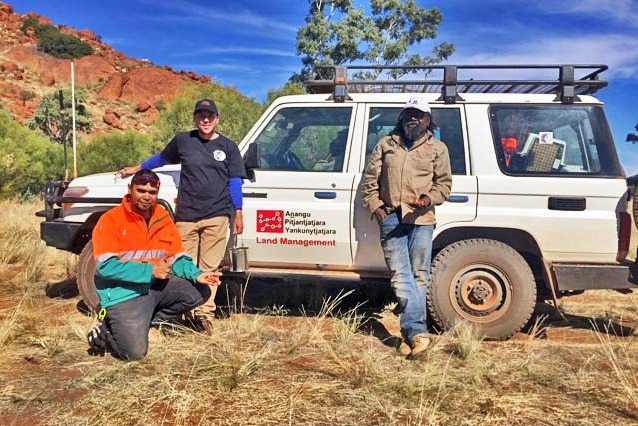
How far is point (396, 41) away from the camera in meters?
24.7

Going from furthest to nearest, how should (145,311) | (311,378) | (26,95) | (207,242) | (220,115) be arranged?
(26,95) < (220,115) < (207,242) < (145,311) < (311,378)

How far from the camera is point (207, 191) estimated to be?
465 cm

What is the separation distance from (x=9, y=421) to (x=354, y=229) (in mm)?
2781

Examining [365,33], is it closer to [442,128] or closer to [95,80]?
[442,128]

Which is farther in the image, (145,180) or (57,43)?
(57,43)

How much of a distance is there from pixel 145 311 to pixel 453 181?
2.59 metres

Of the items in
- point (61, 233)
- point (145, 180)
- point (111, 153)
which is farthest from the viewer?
point (111, 153)

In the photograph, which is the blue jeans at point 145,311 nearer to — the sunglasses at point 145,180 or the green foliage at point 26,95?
the sunglasses at point 145,180

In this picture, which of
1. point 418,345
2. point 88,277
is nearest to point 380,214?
point 418,345

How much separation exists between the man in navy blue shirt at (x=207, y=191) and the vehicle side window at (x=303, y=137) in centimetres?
40

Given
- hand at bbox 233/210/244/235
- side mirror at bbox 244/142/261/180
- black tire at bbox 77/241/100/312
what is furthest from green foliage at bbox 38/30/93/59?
hand at bbox 233/210/244/235

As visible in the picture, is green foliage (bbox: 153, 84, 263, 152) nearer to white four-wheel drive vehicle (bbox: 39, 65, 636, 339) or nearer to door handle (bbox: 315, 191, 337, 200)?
white four-wheel drive vehicle (bbox: 39, 65, 636, 339)

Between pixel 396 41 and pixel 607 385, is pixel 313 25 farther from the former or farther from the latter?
pixel 607 385

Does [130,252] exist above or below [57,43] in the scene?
below
